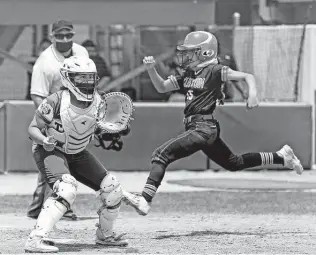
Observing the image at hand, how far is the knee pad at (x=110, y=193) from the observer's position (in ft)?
27.1

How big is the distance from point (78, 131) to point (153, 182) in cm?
123

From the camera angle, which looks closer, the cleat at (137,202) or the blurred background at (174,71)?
the cleat at (137,202)

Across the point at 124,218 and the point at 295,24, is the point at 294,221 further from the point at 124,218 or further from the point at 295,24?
the point at 295,24

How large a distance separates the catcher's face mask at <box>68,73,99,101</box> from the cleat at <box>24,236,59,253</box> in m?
1.17

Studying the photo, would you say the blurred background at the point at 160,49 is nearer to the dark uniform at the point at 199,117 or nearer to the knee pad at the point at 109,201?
the dark uniform at the point at 199,117

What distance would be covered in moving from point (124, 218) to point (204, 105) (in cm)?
168

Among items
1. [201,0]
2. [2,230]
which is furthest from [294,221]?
[201,0]

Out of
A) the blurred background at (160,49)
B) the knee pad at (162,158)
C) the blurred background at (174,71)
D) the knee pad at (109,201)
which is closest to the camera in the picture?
the knee pad at (109,201)

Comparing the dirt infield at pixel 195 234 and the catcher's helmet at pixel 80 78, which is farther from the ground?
the catcher's helmet at pixel 80 78

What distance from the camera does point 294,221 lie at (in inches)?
399

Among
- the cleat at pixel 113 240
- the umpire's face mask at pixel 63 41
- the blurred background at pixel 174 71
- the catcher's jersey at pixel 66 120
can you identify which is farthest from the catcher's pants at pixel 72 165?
the blurred background at pixel 174 71

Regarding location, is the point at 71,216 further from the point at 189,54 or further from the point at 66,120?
the point at 66,120

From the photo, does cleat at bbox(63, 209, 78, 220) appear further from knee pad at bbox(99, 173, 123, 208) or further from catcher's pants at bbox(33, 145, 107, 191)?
knee pad at bbox(99, 173, 123, 208)

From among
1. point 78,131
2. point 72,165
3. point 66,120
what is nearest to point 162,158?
point 72,165
